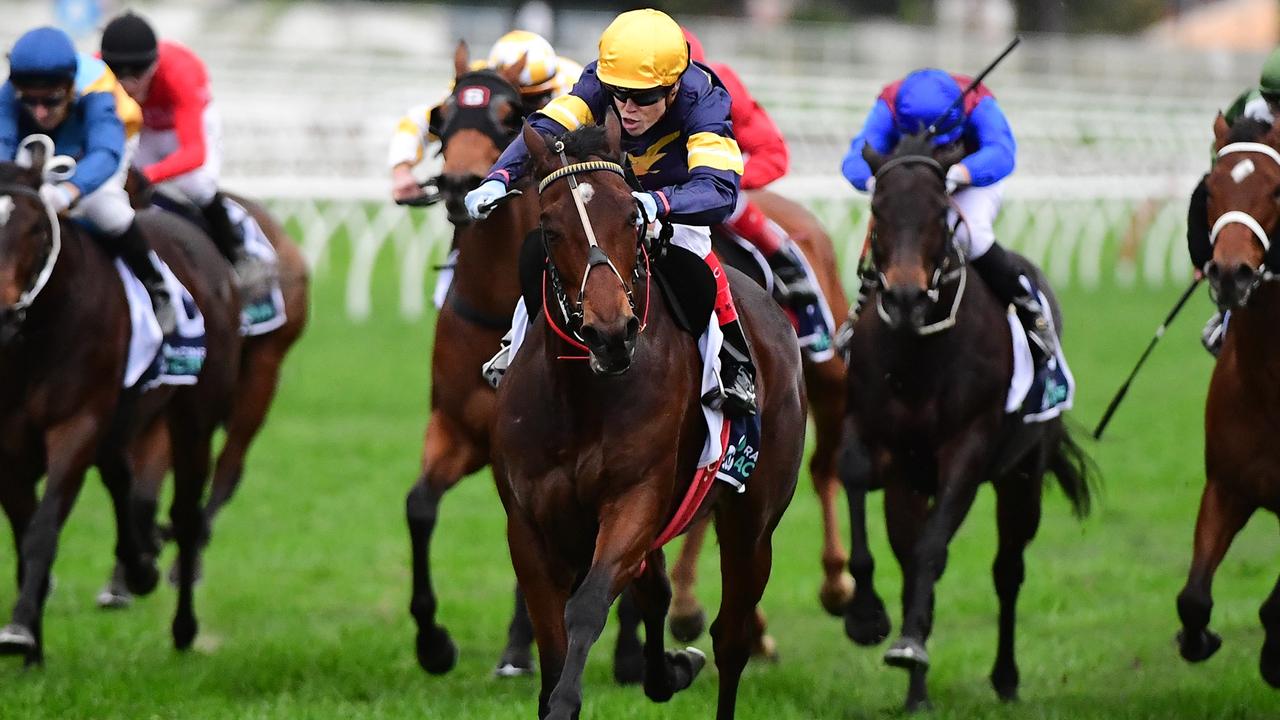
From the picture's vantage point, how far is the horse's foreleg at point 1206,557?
6883mm

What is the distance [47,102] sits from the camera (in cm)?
739

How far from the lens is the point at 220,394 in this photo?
29.6ft

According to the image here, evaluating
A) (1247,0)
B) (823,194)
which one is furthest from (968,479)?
(1247,0)

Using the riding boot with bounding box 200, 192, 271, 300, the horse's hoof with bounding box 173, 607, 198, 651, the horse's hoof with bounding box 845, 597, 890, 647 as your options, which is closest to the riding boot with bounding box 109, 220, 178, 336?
the horse's hoof with bounding box 173, 607, 198, 651

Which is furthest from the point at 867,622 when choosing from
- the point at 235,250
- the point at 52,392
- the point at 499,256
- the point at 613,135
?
the point at 235,250

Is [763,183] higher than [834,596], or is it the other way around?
[763,183]

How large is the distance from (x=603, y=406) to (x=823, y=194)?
785 inches

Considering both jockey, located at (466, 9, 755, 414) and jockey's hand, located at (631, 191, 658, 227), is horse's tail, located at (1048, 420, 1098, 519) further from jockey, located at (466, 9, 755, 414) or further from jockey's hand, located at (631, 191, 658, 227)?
jockey's hand, located at (631, 191, 658, 227)

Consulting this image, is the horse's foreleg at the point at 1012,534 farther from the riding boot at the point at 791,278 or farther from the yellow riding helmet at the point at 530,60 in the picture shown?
the yellow riding helmet at the point at 530,60

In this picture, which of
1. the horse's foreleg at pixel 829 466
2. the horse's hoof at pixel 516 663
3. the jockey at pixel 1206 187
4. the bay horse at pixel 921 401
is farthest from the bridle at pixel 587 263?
the horse's foreleg at pixel 829 466

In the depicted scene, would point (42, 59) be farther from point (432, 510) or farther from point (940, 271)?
point (940, 271)

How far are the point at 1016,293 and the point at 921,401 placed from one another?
25.7 inches

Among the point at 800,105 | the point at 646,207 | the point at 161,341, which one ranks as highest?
the point at 646,207

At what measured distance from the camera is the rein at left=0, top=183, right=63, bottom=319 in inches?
272
